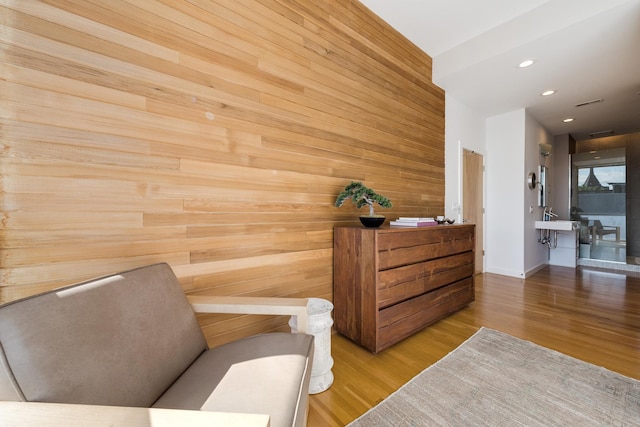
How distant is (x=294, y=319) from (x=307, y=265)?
21.0 inches

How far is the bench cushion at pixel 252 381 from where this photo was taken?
0.86 m

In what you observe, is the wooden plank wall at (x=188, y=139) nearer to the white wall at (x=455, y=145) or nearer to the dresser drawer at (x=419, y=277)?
the dresser drawer at (x=419, y=277)

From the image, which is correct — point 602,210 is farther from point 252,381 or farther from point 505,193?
point 252,381

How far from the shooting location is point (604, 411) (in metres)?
1.43

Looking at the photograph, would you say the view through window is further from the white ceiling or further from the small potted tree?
the small potted tree

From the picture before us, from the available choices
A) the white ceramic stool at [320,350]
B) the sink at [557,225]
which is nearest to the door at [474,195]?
the sink at [557,225]

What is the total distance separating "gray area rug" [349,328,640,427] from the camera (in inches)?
54.0

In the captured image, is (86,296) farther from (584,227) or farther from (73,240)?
(584,227)

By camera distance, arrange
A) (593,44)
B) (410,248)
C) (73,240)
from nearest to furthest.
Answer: (73,240)
(410,248)
(593,44)

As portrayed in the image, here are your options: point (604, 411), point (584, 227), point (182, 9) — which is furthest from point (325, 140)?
point (584, 227)

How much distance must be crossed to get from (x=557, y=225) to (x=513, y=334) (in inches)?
135

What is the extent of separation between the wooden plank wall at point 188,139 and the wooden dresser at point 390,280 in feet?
0.76

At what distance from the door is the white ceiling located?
3.03ft

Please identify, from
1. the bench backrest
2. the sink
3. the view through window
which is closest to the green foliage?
the bench backrest
